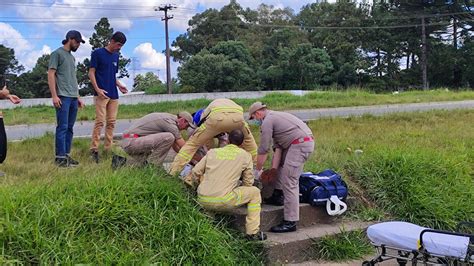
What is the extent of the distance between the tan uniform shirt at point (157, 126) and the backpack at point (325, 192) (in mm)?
1579

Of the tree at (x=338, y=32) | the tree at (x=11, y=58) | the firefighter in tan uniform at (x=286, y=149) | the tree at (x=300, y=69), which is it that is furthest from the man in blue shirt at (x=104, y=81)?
the tree at (x=11, y=58)

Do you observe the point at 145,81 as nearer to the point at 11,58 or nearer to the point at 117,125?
the point at 11,58

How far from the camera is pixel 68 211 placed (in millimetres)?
3984

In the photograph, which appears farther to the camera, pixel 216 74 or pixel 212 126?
pixel 216 74

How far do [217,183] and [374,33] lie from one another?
49334mm

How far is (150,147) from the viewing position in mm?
5500

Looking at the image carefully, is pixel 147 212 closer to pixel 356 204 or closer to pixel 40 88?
pixel 356 204

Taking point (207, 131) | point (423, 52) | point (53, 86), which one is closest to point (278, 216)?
point (207, 131)

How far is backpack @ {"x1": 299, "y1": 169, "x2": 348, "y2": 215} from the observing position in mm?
5500

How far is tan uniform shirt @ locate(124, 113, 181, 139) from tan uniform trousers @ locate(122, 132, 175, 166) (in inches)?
3.2

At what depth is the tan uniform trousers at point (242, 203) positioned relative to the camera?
455 centimetres

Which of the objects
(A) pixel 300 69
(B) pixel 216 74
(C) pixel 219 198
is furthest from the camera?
(A) pixel 300 69

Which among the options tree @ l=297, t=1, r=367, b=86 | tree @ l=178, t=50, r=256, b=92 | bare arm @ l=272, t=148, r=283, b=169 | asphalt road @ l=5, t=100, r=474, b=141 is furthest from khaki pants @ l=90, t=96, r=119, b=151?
tree @ l=297, t=1, r=367, b=86

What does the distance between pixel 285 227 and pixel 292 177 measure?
1.74 feet
